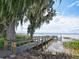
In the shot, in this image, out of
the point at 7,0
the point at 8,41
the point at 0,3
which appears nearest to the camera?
the point at 7,0

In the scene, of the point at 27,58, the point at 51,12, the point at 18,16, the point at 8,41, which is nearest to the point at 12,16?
the point at 18,16

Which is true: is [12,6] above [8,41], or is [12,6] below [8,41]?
above

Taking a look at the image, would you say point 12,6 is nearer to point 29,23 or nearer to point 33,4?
point 33,4

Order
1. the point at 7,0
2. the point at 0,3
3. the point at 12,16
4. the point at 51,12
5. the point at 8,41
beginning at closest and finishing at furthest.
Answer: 1. the point at 7,0
2. the point at 0,3
3. the point at 12,16
4. the point at 8,41
5. the point at 51,12

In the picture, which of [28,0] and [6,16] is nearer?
[28,0]

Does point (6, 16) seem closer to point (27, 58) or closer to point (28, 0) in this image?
point (28, 0)

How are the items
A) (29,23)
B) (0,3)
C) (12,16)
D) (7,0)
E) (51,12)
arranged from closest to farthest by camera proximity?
(7,0) < (0,3) < (12,16) < (51,12) < (29,23)

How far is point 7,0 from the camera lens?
9836mm

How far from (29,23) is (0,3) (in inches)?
718

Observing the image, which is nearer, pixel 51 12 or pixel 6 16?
pixel 6 16

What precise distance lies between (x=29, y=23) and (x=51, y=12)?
13.2 feet

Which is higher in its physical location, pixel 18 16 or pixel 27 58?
pixel 18 16

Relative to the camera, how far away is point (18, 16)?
11.2m

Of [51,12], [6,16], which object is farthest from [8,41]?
[51,12]
